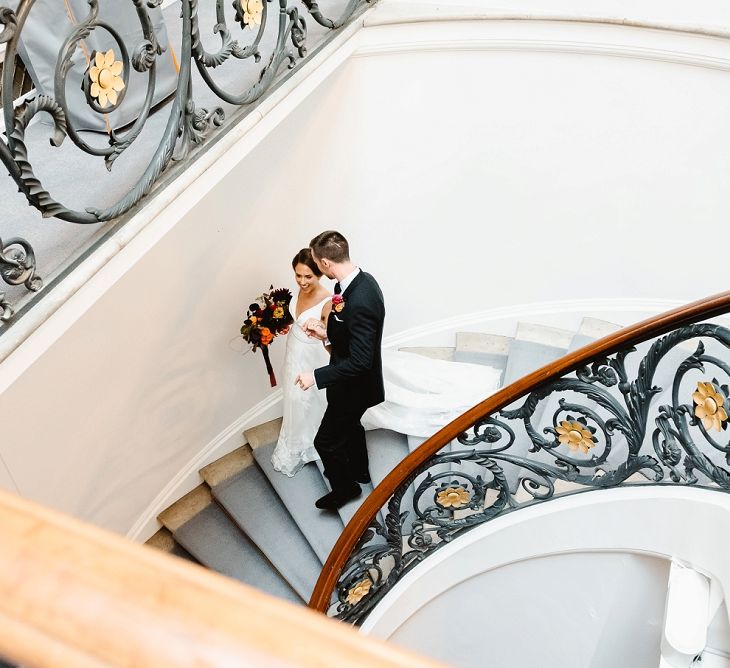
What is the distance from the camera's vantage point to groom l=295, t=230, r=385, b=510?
13.6 feet

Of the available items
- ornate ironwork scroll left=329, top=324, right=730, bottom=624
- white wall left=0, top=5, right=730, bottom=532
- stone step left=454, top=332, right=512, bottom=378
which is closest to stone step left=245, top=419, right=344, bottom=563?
white wall left=0, top=5, right=730, bottom=532

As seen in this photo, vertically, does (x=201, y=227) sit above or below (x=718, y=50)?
below

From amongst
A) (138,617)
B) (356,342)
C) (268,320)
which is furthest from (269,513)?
(138,617)

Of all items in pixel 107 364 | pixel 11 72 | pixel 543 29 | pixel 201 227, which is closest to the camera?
pixel 11 72

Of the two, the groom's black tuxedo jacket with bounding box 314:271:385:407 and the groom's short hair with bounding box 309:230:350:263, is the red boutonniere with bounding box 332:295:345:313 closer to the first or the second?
the groom's black tuxedo jacket with bounding box 314:271:385:407

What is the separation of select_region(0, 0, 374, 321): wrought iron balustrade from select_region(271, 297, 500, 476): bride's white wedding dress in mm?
1750

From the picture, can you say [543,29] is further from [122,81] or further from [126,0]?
[122,81]

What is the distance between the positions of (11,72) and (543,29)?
367cm

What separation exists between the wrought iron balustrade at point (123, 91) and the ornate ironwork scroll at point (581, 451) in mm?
2017

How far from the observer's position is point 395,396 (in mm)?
5562

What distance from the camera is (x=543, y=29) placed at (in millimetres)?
4918

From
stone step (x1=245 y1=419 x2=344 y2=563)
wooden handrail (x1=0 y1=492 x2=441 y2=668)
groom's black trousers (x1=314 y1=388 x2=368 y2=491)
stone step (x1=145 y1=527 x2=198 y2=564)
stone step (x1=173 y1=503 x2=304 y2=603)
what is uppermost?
groom's black trousers (x1=314 y1=388 x2=368 y2=491)

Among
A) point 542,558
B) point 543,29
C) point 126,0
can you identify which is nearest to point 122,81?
point 126,0

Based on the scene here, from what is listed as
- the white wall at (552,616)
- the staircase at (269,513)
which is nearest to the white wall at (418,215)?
the staircase at (269,513)
